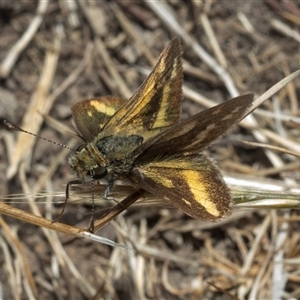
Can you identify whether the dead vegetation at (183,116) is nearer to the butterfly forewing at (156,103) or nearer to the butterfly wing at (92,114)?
the butterfly wing at (92,114)

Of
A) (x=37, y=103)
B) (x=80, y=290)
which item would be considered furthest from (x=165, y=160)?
(x=37, y=103)

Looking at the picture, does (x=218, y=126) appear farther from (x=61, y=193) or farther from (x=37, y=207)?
(x=37, y=207)

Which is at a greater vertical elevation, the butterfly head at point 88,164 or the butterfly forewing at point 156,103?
the butterfly forewing at point 156,103

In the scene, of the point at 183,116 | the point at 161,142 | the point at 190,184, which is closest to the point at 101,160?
the point at 161,142

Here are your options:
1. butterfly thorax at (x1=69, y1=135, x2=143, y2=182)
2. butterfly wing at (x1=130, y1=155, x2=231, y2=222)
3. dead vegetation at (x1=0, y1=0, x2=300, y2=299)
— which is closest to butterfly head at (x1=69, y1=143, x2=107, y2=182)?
butterfly thorax at (x1=69, y1=135, x2=143, y2=182)

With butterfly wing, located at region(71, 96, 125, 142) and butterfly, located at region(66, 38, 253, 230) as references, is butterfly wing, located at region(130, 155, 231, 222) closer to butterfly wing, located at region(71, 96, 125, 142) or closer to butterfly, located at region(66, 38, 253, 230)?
butterfly, located at region(66, 38, 253, 230)

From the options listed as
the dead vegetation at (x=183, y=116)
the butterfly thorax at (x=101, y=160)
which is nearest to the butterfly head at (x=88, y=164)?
the butterfly thorax at (x=101, y=160)
